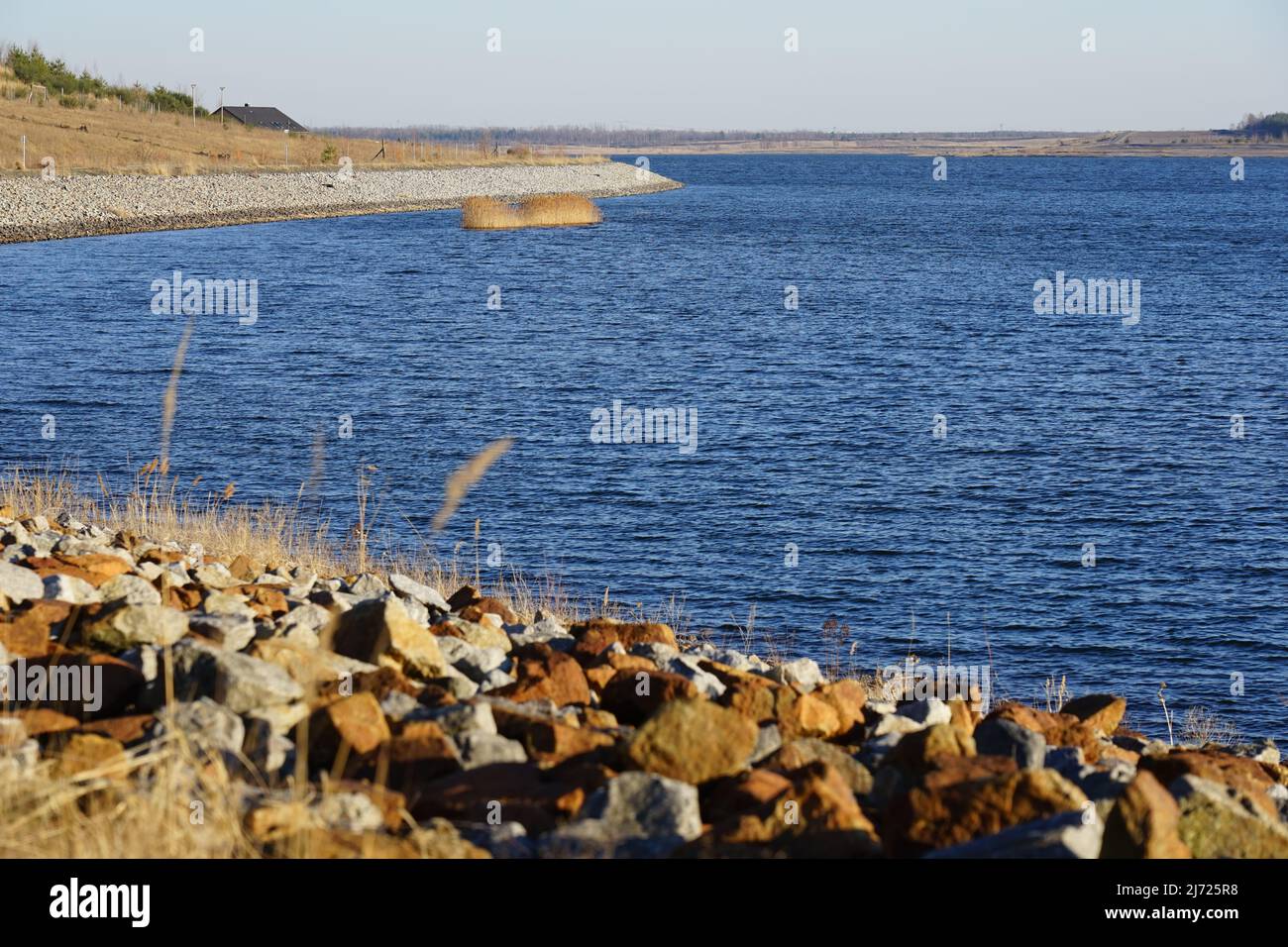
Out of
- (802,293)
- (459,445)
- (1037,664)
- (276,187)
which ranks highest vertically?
(276,187)

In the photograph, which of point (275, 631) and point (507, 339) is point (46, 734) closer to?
point (275, 631)

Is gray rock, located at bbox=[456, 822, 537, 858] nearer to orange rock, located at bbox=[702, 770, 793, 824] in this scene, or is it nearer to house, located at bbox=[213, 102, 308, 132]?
orange rock, located at bbox=[702, 770, 793, 824]

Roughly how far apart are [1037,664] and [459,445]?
39.6 ft

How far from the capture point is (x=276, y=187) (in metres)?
80.0

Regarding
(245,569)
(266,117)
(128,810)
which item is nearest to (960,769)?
(128,810)

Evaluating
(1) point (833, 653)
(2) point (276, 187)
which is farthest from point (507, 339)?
(2) point (276, 187)

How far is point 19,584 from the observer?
7.29 m

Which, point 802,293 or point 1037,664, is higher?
point 802,293

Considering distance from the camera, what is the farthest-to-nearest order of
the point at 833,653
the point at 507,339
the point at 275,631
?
the point at 507,339 < the point at 833,653 < the point at 275,631

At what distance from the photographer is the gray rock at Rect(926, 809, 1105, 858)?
4242mm

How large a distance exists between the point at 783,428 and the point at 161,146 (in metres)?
71.8

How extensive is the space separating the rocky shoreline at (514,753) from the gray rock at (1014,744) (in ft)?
0.04
